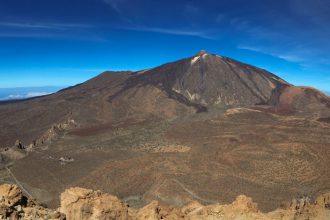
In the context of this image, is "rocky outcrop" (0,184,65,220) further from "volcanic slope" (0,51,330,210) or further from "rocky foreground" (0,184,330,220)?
"volcanic slope" (0,51,330,210)

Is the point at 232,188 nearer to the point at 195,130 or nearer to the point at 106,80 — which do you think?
the point at 195,130

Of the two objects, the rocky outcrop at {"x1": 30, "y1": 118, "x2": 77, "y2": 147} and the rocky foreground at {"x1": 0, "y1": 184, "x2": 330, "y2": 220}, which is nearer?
the rocky foreground at {"x1": 0, "y1": 184, "x2": 330, "y2": 220}

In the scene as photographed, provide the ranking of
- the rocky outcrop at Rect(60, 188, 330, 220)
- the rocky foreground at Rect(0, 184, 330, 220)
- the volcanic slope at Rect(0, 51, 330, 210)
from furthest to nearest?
the volcanic slope at Rect(0, 51, 330, 210) → the rocky outcrop at Rect(60, 188, 330, 220) → the rocky foreground at Rect(0, 184, 330, 220)

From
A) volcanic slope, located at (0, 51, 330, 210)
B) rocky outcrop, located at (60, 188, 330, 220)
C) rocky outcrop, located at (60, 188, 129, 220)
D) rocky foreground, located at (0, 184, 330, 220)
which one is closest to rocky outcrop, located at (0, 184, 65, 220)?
rocky foreground, located at (0, 184, 330, 220)

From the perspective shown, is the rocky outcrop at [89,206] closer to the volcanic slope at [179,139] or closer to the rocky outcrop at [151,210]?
the rocky outcrop at [151,210]

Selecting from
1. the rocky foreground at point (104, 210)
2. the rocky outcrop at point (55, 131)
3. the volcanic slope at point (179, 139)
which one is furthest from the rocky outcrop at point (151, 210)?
the rocky outcrop at point (55, 131)

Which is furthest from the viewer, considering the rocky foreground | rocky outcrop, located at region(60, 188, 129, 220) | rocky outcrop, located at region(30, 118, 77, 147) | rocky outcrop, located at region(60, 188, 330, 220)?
rocky outcrop, located at region(30, 118, 77, 147)

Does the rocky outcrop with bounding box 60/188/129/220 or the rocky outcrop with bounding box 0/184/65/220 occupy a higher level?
the rocky outcrop with bounding box 0/184/65/220
